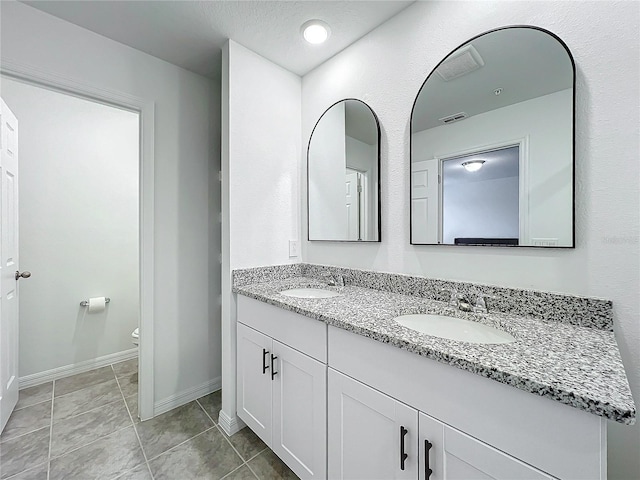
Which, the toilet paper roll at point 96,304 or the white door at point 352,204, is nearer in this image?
the white door at point 352,204

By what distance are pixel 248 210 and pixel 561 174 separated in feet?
5.13

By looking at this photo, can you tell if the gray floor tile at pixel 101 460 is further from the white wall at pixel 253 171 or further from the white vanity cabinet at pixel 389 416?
the white vanity cabinet at pixel 389 416

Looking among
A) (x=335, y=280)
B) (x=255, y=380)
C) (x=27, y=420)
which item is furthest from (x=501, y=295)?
(x=27, y=420)

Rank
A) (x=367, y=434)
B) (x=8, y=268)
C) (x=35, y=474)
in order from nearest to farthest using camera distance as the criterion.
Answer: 1. (x=367, y=434)
2. (x=35, y=474)
3. (x=8, y=268)

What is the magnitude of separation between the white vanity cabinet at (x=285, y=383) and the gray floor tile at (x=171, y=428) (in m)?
0.38

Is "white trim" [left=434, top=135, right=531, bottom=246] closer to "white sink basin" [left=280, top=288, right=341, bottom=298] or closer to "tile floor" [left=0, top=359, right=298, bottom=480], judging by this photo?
"white sink basin" [left=280, top=288, right=341, bottom=298]

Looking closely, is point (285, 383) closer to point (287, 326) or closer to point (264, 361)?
point (264, 361)

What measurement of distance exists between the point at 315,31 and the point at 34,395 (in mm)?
3154

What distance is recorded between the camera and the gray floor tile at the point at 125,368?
7.82 ft

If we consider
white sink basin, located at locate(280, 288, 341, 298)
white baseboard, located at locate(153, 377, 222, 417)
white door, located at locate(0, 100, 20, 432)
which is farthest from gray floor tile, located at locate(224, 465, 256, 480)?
white door, located at locate(0, 100, 20, 432)

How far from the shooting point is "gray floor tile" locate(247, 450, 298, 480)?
1.37 meters

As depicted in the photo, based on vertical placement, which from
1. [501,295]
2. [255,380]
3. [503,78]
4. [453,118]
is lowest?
[255,380]

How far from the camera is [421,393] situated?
83 centimetres

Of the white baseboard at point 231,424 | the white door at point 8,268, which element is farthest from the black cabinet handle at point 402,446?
the white door at point 8,268
